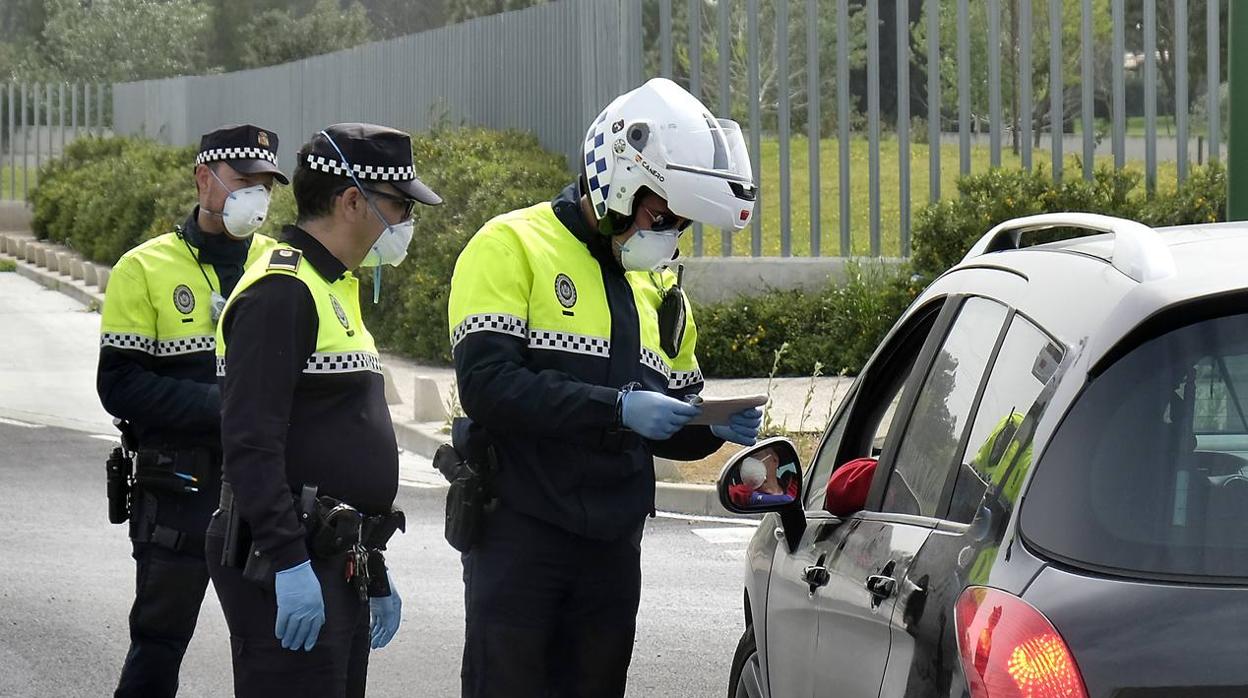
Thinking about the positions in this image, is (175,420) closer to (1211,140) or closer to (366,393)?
(366,393)

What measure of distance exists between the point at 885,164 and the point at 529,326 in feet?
43.8

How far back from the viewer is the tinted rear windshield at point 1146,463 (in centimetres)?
252

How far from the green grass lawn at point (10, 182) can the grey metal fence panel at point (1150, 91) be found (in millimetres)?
34022

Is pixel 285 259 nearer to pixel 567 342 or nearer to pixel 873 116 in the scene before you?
pixel 567 342

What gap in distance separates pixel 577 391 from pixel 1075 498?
1721 millimetres

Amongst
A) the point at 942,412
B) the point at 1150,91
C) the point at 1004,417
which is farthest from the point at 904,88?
the point at 1004,417

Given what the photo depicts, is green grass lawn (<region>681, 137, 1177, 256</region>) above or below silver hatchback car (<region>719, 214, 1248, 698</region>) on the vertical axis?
above

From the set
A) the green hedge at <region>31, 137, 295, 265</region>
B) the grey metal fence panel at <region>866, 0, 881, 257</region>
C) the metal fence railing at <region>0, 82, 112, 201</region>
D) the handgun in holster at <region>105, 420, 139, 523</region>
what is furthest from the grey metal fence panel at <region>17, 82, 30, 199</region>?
the handgun in holster at <region>105, 420, 139, 523</region>

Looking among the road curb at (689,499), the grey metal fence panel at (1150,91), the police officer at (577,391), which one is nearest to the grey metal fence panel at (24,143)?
the grey metal fence panel at (1150,91)

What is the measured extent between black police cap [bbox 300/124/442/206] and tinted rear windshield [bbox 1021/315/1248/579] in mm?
1982

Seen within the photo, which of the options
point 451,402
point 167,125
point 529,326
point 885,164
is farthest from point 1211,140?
point 167,125

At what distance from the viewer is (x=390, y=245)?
171 inches

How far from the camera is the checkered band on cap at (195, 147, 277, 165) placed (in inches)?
229

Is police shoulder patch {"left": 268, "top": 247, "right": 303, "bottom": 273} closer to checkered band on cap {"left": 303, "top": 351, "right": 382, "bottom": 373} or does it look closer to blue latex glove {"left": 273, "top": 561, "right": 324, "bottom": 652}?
checkered band on cap {"left": 303, "top": 351, "right": 382, "bottom": 373}
